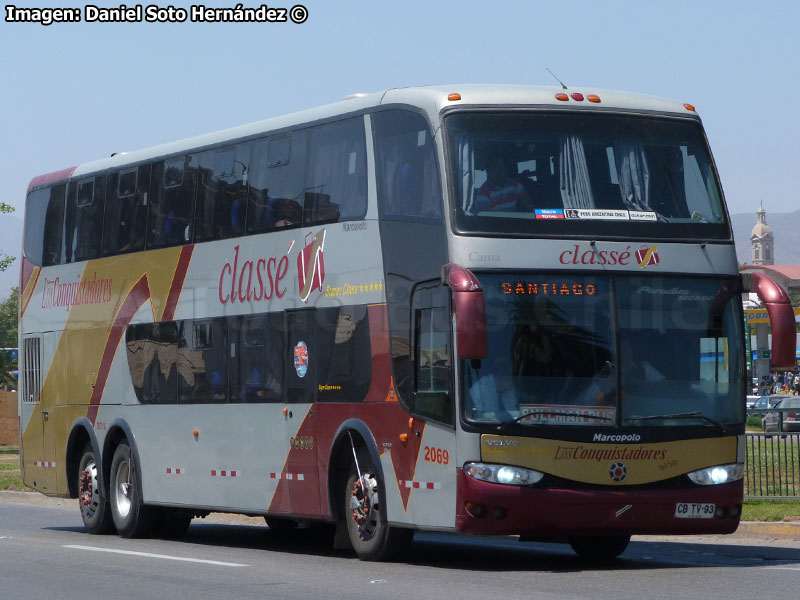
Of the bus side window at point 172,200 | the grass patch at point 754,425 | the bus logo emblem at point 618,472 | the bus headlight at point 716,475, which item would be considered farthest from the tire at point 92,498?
the grass patch at point 754,425

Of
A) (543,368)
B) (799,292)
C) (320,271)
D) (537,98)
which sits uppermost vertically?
(799,292)

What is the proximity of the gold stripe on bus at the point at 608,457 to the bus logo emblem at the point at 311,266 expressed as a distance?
318 centimetres

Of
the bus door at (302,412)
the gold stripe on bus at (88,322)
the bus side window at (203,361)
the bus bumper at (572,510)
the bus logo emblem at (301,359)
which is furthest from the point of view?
the gold stripe on bus at (88,322)

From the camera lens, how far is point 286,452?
15.6 meters

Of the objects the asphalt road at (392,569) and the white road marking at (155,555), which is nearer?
the asphalt road at (392,569)

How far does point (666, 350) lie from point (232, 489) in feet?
18.8

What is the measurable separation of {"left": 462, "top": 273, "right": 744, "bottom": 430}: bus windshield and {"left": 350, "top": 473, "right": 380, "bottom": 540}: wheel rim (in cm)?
185

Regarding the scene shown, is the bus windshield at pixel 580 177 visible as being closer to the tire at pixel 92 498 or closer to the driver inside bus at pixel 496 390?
the driver inside bus at pixel 496 390

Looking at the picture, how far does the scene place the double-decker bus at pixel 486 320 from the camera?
12.6 m

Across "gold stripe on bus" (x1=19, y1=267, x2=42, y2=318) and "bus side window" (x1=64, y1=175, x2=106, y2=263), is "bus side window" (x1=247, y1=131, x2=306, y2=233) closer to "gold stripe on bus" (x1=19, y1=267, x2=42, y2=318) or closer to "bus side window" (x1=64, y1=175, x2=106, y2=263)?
"bus side window" (x1=64, y1=175, x2=106, y2=263)

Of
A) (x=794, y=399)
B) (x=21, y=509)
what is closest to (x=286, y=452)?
(x=21, y=509)

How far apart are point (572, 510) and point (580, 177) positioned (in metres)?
2.83

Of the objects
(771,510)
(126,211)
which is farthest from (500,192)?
(771,510)

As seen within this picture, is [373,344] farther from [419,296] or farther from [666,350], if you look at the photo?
[666,350]
